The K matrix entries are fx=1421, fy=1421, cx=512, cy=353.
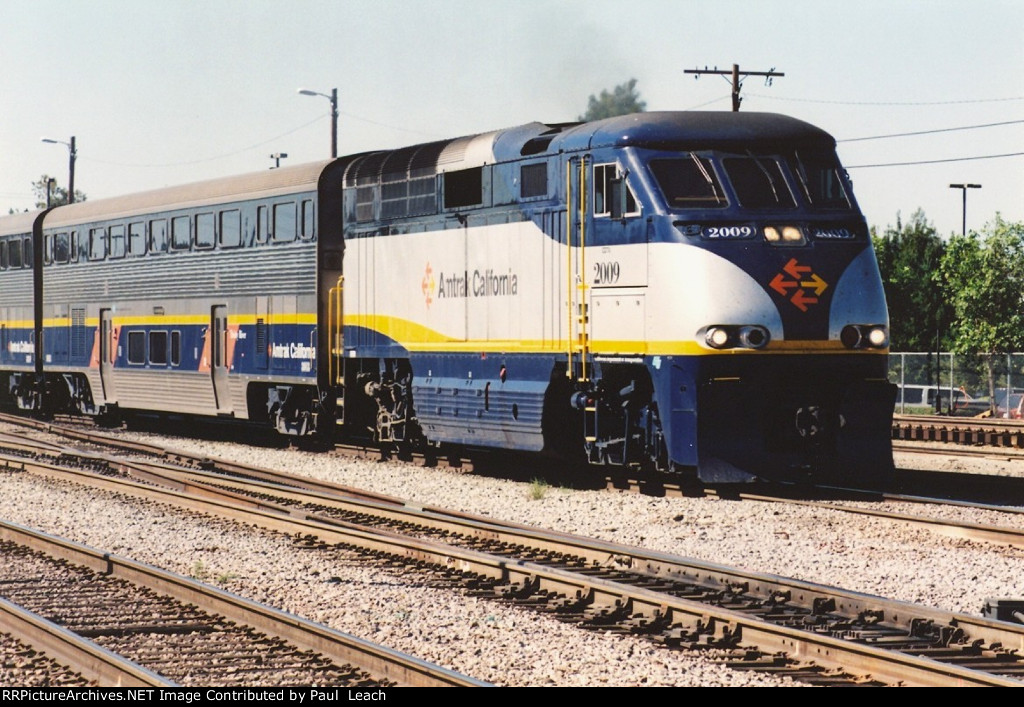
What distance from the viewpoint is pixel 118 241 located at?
25.9 meters

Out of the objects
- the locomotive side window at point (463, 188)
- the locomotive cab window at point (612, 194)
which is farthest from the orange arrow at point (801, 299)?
the locomotive side window at point (463, 188)

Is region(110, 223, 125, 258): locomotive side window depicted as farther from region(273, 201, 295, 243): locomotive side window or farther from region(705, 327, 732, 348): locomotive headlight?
region(705, 327, 732, 348): locomotive headlight

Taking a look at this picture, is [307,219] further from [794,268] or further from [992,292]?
[992,292]

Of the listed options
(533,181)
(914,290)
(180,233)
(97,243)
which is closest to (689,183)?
(533,181)

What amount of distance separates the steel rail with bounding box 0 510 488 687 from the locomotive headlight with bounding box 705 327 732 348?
19.2 ft

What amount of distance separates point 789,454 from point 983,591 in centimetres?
405

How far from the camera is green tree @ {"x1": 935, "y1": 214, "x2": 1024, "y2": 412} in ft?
143

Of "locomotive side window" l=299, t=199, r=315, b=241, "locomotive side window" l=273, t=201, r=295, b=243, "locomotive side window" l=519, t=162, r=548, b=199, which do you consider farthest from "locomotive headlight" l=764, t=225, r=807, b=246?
"locomotive side window" l=273, t=201, r=295, b=243

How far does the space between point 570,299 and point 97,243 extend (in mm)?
14119

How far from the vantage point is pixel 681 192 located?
47.1 feet

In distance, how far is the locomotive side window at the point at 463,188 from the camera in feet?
55.7

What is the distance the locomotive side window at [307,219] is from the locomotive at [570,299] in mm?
38

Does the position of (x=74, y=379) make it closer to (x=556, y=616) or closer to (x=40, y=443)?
(x=40, y=443)

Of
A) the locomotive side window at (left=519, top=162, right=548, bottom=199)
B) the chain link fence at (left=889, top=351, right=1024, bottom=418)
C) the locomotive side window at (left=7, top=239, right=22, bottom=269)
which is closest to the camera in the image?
the locomotive side window at (left=519, top=162, right=548, bottom=199)
